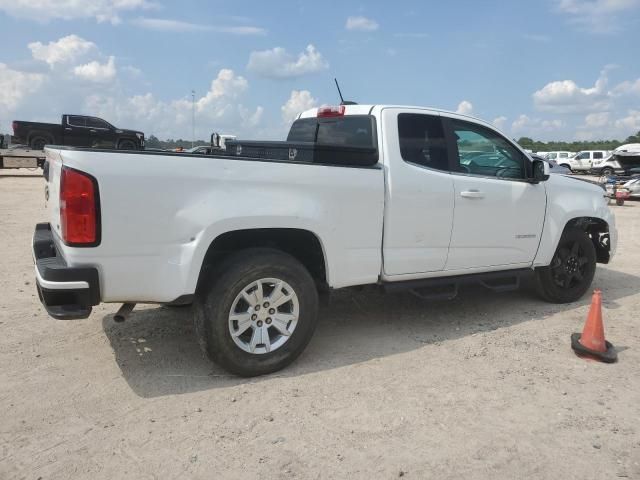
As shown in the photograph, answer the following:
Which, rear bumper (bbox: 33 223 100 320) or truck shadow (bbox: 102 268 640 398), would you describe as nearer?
rear bumper (bbox: 33 223 100 320)

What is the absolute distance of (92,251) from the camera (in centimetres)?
320

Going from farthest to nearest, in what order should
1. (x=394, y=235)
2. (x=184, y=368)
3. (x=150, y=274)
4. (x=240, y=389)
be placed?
1. (x=394, y=235)
2. (x=184, y=368)
3. (x=240, y=389)
4. (x=150, y=274)

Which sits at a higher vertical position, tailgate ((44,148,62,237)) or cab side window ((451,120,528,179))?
cab side window ((451,120,528,179))

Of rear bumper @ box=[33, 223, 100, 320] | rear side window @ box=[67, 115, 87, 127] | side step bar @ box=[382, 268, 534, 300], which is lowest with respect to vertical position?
side step bar @ box=[382, 268, 534, 300]

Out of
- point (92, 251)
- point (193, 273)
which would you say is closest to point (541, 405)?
point (193, 273)

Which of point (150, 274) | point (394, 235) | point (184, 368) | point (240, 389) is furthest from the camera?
point (394, 235)

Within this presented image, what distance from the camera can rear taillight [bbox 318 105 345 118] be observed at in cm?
480

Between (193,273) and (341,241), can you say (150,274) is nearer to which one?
(193,273)

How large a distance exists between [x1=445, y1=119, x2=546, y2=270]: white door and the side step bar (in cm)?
10

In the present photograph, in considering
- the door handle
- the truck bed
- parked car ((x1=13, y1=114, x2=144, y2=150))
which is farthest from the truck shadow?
parked car ((x1=13, y1=114, x2=144, y2=150))

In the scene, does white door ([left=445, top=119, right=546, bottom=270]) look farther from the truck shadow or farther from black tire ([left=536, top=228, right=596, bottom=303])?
the truck shadow

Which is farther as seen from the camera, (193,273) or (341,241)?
(341,241)

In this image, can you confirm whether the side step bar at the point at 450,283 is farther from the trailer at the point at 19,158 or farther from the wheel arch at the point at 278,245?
the trailer at the point at 19,158

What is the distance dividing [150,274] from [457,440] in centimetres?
209
